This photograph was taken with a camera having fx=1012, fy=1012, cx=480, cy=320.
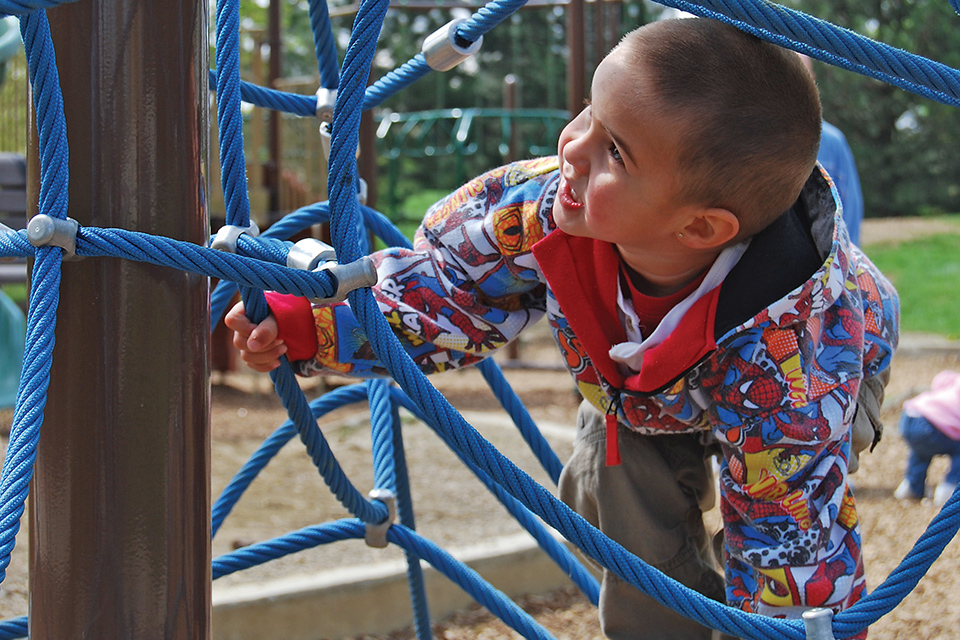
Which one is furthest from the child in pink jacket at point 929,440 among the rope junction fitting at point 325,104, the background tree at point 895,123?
the background tree at point 895,123

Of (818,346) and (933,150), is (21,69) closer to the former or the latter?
(818,346)

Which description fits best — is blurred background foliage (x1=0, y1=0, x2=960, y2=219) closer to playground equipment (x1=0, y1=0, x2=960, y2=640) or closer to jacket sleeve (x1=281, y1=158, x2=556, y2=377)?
jacket sleeve (x1=281, y1=158, x2=556, y2=377)

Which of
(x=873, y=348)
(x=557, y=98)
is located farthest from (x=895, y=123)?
(x=873, y=348)

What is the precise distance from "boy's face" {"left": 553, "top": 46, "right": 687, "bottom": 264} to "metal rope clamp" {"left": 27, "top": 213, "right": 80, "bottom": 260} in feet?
1.61

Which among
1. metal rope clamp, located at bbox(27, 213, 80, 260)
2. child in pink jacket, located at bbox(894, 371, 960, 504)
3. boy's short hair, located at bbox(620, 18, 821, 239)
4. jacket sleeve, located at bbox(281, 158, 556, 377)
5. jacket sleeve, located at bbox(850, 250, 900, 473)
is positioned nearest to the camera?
metal rope clamp, located at bbox(27, 213, 80, 260)

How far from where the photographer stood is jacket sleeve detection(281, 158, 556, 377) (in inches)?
46.4

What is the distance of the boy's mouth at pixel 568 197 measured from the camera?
108cm

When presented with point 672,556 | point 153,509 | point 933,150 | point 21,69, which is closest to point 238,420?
point 21,69

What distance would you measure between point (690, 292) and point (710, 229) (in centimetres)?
10

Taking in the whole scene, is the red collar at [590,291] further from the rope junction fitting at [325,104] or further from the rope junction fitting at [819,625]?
the rope junction fitting at [325,104]

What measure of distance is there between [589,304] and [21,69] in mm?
4988

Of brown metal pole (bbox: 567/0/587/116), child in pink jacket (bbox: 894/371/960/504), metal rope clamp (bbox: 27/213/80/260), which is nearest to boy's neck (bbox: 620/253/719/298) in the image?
metal rope clamp (bbox: 27/213/80/260)

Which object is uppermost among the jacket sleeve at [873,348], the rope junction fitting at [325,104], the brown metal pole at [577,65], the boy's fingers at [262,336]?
the brown metal pole at [577,65]

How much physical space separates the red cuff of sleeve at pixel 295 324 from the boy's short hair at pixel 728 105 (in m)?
0.42
